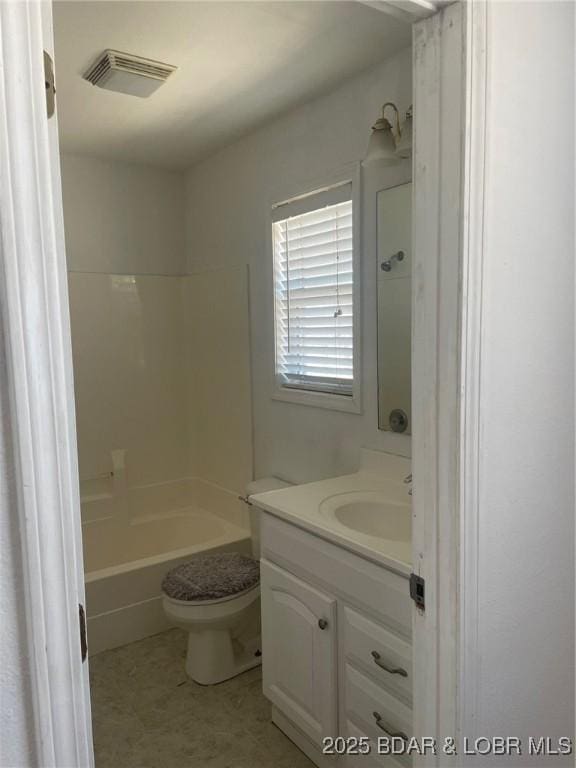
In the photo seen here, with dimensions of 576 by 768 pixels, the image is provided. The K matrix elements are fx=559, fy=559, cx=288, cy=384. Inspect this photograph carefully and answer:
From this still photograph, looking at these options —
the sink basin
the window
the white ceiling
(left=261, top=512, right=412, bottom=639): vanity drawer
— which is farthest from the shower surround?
the sink basin

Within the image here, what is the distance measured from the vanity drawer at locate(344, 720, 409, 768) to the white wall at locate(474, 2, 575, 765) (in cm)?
43

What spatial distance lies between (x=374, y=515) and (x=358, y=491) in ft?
0.37

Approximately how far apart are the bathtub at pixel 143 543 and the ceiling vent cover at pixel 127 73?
6.81 ft

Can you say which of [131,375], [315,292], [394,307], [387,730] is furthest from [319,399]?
[131,375]

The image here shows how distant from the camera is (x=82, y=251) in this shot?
10.2ft

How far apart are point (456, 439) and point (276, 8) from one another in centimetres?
141

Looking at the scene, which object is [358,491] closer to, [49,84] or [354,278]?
[354,278]

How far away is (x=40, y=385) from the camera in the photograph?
2.08ft

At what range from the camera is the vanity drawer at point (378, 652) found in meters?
1.46

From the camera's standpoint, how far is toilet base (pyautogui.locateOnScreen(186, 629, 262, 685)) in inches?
91.7

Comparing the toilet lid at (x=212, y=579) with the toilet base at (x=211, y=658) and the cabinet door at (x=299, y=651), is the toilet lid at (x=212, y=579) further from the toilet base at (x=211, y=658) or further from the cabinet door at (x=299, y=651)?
the cabinet door at (x=299, y=651)

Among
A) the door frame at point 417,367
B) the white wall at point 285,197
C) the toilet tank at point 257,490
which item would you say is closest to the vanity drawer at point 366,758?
the door frame at point 417,367

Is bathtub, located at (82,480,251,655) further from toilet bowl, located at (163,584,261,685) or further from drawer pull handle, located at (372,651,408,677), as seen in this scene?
drawer pull handle, located at (372,651,408,677)

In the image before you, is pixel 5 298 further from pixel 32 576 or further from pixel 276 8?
pixel 276 8
